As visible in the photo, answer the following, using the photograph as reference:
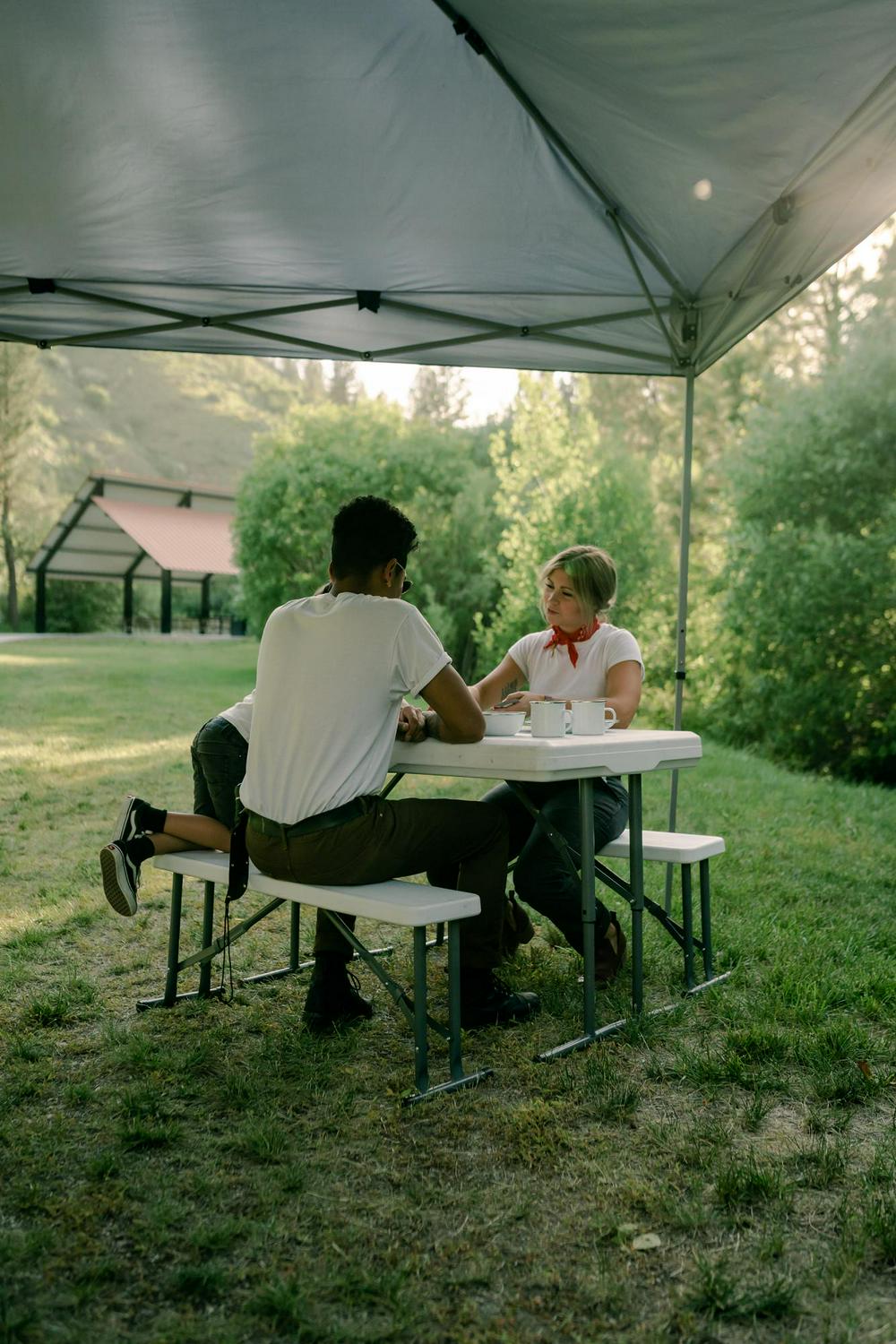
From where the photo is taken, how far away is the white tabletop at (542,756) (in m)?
2.85

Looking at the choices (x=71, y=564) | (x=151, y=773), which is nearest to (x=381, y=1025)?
(x=151, y=773)

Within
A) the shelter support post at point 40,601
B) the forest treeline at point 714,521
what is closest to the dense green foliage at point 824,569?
the forest treeline at point 714,521

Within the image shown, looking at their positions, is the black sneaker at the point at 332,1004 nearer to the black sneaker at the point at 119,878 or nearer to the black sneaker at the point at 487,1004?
the black sneaker at the point at 487,1004

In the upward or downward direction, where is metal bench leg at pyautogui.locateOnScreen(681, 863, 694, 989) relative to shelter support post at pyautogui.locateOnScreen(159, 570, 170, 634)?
downward

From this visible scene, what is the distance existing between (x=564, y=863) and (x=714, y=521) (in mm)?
19643

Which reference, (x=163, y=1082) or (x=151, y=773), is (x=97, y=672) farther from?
(x=163, y=1082)

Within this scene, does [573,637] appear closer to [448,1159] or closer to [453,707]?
[453,707]

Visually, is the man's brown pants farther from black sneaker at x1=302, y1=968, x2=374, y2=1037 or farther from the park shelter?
the park shelter

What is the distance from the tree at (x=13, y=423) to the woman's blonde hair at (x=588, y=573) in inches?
1183

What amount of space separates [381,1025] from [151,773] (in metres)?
5.62

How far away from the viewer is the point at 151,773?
8.58 metres

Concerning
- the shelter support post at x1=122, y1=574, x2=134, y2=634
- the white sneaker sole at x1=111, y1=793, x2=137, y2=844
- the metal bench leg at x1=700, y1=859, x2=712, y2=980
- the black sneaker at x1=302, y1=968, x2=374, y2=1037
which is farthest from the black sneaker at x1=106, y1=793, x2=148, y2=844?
the shelter support post at x1=122, y1=574, x2=134, y2=634

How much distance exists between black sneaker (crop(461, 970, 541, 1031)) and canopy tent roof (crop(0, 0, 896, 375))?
2.55 metres

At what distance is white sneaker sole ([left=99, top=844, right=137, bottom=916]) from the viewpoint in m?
3.23
